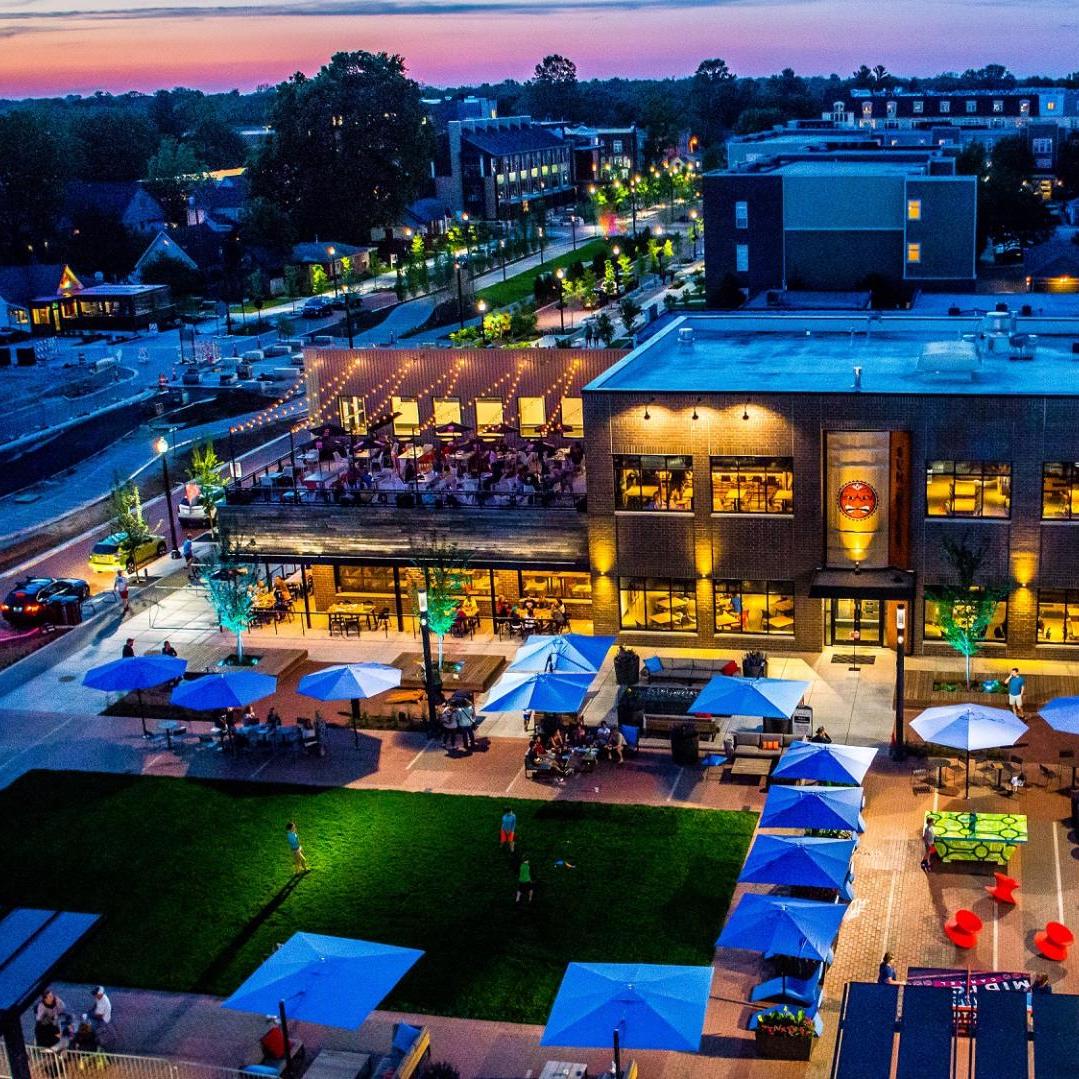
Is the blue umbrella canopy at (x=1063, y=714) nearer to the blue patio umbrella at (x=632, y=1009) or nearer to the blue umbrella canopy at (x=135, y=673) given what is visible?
the blue patio umbrella at (x=632, y=1009)

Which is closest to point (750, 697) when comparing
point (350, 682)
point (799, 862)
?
point (799, 862)

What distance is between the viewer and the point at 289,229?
13725 cm

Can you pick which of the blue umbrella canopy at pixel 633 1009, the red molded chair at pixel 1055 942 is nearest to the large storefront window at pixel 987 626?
the red molded chair at pixel 1055 942

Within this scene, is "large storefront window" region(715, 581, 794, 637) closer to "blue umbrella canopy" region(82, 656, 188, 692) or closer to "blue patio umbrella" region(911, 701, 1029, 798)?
"blue patio umbrella" region(911, 701, 1029, 798)

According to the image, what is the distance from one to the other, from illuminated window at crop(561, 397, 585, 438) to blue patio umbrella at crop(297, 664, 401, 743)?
18350 millimetres

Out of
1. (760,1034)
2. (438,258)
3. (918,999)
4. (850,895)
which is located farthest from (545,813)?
(438,258)

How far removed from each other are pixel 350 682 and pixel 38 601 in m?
16.1

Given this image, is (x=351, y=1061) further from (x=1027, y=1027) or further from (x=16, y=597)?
(x=16, y=597)

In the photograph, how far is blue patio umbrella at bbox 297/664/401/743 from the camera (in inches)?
1403

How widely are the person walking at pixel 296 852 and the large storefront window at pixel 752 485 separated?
643 inches

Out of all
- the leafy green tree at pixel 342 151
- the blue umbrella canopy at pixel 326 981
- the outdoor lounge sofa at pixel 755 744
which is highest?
the leafy green tree at pixel 342 151

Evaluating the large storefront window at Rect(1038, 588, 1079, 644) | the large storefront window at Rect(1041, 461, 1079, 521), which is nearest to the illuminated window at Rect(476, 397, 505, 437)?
the large storefront window at Rect(1041, 461, 1079, 521)

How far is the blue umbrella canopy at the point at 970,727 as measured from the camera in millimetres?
31016

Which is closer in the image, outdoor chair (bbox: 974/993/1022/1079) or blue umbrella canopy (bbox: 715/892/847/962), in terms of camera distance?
outdoor chair (bbox: 974/993/1022/1079)
